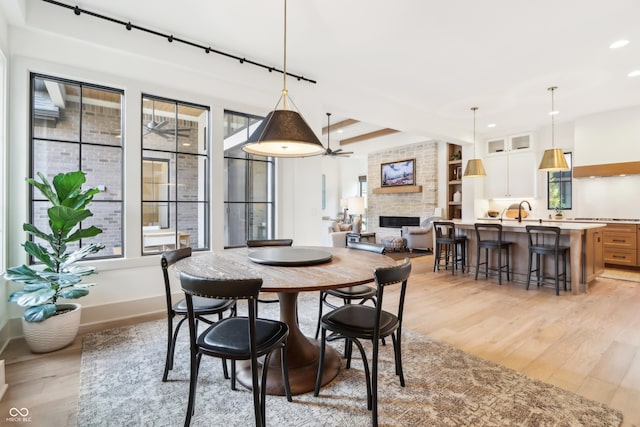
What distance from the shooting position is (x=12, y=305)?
2.78 meters

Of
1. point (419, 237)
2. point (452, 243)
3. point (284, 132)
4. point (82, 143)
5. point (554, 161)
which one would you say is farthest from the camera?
point (419, 237)

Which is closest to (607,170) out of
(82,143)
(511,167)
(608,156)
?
(608,156)

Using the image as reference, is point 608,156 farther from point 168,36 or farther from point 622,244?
point 168,36

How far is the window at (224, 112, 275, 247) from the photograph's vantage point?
4.02m

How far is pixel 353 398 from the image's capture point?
6.23ft

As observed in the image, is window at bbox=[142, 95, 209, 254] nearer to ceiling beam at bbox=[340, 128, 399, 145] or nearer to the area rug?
the area rug

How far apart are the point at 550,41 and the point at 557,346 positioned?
10.4ft

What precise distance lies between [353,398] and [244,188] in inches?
115

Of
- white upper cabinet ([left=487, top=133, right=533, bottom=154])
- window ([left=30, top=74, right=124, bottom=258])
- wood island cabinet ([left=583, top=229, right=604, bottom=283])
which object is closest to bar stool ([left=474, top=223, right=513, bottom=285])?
wood island cabinet ([left=583, top=229, right=604, bottom=283])

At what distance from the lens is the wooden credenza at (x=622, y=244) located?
18.1 ft

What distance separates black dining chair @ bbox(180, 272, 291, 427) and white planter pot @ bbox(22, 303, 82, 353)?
164cm

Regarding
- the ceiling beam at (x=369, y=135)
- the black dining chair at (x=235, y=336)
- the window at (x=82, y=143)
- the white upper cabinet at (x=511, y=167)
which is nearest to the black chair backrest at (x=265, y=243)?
the black dining chair at (x=235, y=336)

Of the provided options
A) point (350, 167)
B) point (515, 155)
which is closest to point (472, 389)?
point (515, 155)

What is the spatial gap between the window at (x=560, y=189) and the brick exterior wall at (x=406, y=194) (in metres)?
2.60
